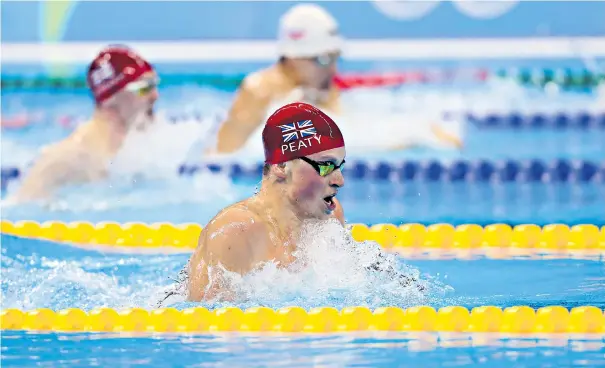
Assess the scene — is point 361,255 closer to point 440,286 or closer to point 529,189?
point 440,286

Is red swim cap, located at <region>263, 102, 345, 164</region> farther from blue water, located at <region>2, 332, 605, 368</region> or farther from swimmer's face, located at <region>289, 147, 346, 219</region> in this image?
blue water, located at <region>2, 332, 605, 368</region>

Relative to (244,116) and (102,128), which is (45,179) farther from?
(244,116)

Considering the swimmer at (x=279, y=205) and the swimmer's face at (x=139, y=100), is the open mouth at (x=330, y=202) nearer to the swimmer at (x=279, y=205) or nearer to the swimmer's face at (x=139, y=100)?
the swimmer at (x=279, y=205)

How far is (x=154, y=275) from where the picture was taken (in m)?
4.50

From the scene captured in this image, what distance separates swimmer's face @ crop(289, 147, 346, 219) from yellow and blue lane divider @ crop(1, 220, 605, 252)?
143 centimetres

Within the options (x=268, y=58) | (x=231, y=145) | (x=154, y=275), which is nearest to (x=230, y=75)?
(x=268, y=58)

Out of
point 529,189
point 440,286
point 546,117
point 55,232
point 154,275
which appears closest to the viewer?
point 440,286

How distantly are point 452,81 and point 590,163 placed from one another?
13.2ft

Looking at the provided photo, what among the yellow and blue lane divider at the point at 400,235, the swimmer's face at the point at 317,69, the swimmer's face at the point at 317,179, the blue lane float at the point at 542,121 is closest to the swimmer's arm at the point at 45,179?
the yellow and blue lane divider at the point at 400,235

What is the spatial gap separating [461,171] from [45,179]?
2279 mm

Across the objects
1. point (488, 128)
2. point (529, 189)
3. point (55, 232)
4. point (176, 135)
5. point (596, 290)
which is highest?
point (488, 128)

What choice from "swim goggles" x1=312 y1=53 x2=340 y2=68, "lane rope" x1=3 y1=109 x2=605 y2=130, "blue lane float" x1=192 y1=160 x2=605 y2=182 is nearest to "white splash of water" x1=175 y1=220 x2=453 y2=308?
"blue lane float" x1=192 y1=160 x2=605 y2=182

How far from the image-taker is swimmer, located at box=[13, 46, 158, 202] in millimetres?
5867

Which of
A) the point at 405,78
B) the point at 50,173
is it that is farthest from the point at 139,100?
the point at 405,78
